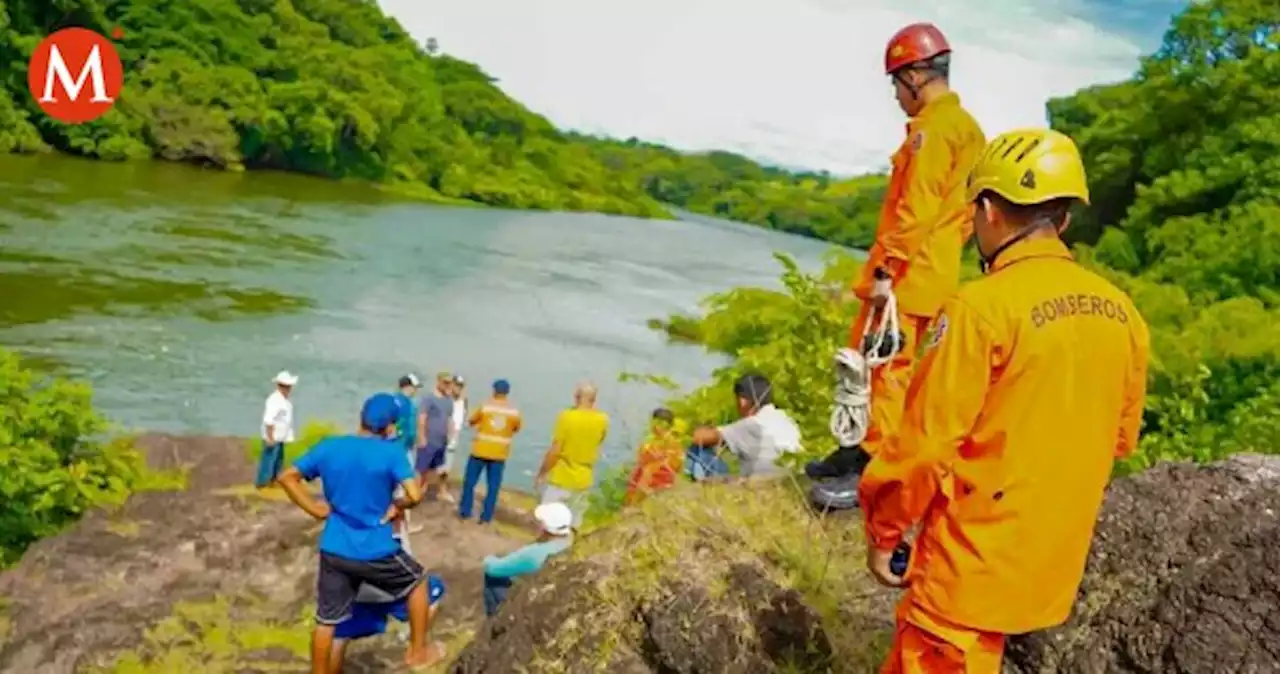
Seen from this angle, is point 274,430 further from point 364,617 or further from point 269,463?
point 364,617

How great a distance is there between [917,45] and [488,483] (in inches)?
320

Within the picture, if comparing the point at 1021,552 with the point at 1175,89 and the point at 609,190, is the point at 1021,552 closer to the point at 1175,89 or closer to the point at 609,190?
the point at 1175,89

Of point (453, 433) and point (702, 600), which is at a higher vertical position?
point (702, 600)

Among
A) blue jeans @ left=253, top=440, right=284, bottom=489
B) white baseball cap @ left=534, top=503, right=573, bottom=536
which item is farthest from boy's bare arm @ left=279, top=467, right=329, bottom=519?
blue jeans @ left=253, top=440, right=284, bottom=489

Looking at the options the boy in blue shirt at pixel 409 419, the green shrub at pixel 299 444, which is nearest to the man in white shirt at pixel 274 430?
the green shrub at pixel 299 444

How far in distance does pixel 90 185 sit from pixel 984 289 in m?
49.5

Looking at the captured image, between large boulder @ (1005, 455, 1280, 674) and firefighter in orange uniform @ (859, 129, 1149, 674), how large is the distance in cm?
64

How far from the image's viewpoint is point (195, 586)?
970cm

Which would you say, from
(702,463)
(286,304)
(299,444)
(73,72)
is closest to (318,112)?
(73,72)

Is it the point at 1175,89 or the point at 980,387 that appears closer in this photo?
the point at 980,387

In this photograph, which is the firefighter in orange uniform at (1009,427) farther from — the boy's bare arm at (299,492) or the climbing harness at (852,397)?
the boy's bare arm at (299,492)

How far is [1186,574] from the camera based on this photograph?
3604mm

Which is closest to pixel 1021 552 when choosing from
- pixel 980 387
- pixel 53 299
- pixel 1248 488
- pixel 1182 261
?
pixel 980 387

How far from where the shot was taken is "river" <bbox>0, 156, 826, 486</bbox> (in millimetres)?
23922
